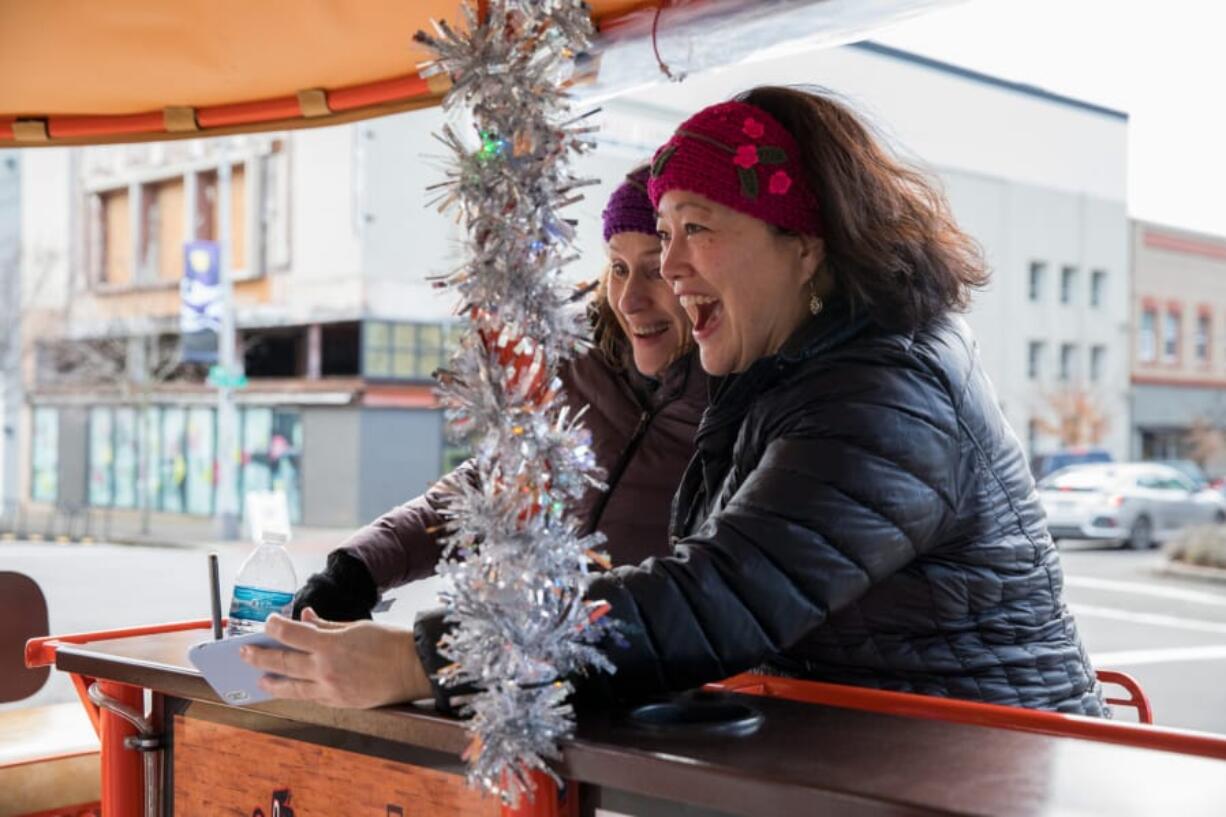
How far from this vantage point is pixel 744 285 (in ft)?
6.21

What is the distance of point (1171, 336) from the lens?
27641mm

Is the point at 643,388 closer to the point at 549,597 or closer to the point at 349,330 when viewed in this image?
the point at 549,597

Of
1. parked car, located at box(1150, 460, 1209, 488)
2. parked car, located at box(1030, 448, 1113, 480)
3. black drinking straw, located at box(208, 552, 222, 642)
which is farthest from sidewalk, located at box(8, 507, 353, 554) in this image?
black drinking straw, located at box(208, 552, 222, 642)

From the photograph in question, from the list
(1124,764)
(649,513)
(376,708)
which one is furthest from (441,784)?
(649,513)

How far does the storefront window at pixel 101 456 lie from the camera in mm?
26547

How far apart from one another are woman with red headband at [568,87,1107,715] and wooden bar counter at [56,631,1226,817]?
13 centimetres

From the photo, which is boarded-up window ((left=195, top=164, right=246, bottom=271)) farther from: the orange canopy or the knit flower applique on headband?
the knit flower applique on headband

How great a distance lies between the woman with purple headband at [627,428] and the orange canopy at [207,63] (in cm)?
61

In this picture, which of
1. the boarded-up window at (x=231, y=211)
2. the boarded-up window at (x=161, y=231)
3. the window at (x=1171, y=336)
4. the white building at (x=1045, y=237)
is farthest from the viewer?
the window at (x=1171, y=336)

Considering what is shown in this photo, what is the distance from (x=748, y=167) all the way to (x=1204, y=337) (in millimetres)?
28541

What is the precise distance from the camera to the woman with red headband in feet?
4.95

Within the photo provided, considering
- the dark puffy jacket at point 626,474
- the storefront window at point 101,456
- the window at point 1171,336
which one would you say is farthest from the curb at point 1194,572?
the storefront window at point 101,456

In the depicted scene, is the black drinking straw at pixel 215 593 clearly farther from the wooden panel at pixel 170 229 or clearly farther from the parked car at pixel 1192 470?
the wooden panel at pixel 170 229

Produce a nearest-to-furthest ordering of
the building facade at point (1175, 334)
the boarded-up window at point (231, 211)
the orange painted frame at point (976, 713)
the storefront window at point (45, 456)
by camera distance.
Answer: the orange painted frame at point (976, 713)
the boarded-up window at point (231, 211)
the building facade at point (1175, 334)
the storefront window at point (45, 456)
